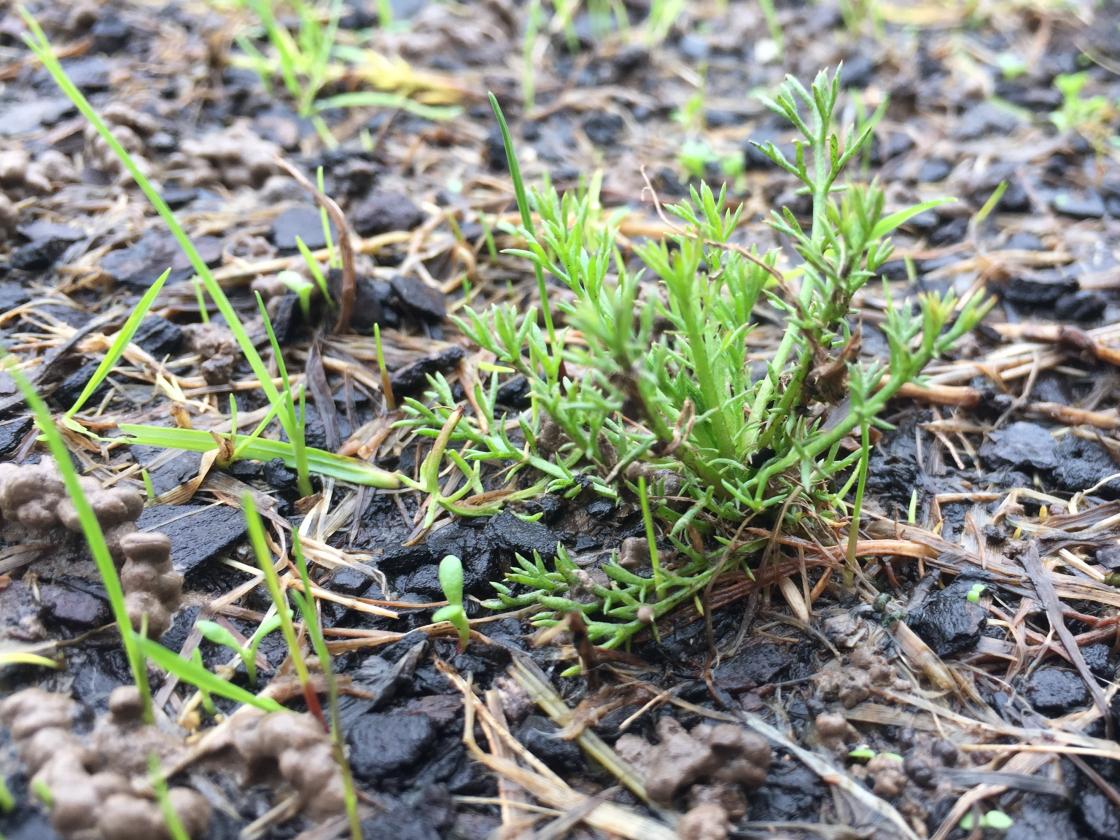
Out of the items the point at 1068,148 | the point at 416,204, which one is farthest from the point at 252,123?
the point at 1068,148

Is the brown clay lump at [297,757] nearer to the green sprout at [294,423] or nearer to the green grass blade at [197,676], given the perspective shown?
the green grass blade at [197,676]

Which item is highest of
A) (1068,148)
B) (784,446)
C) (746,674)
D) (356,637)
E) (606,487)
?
(1068,148)

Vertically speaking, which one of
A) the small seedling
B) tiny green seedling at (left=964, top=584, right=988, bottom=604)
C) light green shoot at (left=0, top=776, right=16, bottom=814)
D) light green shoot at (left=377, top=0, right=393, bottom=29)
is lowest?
the small seedling

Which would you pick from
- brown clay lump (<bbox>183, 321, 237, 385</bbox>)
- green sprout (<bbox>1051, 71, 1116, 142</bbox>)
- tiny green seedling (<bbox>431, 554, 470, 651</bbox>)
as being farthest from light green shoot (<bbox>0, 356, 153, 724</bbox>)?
green sprout (<bbox>1051, 71, 1116, 142</bbox>)

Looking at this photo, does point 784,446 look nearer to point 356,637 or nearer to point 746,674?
point 746,674

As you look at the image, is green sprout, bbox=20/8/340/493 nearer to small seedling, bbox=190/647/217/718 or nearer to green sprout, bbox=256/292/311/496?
green sprout, bbox=256/292/311/496
